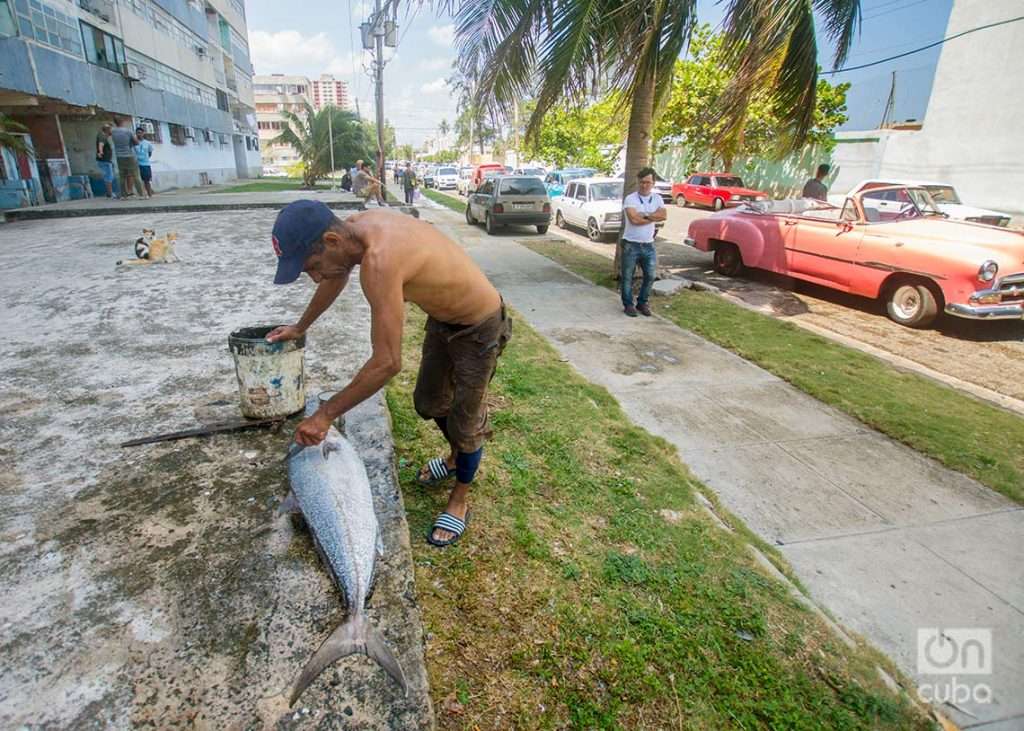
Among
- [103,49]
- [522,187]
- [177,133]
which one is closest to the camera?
[522,187]

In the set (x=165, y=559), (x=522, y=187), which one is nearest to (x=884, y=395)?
(x=165, y=559)

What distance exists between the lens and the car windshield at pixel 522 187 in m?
15.5

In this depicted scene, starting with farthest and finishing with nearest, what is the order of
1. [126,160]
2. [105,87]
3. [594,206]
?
1. [105,87]
2. [126,160]
3. [594,206]

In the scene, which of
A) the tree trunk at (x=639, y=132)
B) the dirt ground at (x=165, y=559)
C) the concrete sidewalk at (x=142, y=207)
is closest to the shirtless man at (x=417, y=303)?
the dirt ground at (x=165, y=559)

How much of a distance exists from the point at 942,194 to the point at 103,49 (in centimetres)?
2440

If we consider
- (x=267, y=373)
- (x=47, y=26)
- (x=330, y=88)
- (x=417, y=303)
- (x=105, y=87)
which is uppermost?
(x=330, y=88)

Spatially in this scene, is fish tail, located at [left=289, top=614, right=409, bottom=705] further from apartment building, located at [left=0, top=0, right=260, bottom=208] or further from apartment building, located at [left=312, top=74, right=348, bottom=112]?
apartment building, located at [left=312, top=74, right=348, bottom=112]

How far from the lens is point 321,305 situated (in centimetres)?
285

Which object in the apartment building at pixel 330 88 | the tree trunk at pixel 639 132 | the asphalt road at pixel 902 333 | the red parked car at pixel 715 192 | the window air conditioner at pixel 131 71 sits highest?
the apartment building at pixel 330 88

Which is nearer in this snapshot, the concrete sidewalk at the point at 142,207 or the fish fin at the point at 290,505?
the fish fin at the point at 290,505

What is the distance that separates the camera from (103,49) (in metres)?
18.7

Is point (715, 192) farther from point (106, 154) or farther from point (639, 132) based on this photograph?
point (106, 154)

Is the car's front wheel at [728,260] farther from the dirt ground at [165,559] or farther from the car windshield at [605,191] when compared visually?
the dirt ground at [165,559]

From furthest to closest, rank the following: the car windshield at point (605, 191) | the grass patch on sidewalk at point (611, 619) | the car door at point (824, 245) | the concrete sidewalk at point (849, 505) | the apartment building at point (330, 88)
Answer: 1. the apartment building at point (330, 88)
2. the car windshield at point (605, 191)
3. the car door at point (824, 245)
4. the concrete sidewalk at point (849, 505)
5. the grass patch on sidewalk at point (611, 619)
